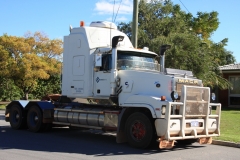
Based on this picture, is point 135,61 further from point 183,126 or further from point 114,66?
Result: point 183,126

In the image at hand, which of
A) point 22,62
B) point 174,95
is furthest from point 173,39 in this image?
point 22,62

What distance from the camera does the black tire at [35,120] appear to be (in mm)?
13430

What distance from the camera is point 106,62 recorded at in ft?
38.3

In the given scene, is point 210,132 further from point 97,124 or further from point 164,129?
point 97,124

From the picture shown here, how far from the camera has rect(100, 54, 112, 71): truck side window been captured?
1157 cm

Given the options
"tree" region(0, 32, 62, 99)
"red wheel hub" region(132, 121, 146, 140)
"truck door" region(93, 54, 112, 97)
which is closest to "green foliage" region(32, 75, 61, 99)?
"tree" region(0, 32, 62, 99)

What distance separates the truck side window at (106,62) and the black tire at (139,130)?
75.6 inches

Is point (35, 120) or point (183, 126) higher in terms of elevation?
point (183, 126)

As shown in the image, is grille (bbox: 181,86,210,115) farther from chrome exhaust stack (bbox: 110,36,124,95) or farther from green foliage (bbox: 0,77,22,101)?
green foliage (bbox: 0,77,22,101)

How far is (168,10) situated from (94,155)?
1430 cm

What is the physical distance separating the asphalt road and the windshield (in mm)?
2466

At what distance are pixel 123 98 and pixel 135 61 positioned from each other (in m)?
1.46

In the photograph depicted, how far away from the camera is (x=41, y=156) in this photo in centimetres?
883

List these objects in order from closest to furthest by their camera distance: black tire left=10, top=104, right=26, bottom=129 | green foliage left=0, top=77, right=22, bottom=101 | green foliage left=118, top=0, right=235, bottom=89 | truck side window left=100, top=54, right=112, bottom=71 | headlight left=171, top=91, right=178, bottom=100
Answer: headlight left=171, top=91, right=178, bottom=100 < truck side window left=100, top=54, right=112, bottom=71 < black tire left=10, top=104, right=26, bottom=129 < green foliage left=118, top=0, right=235, bottom=89 < green foliage left=0, top=77, right=22, bottom=101
